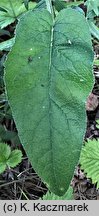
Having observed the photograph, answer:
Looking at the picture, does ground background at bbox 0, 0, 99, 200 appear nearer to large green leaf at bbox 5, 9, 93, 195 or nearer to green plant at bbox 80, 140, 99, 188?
green plant at bbox 80, 140, 99, 188

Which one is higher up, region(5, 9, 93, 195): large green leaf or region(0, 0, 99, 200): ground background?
region(5, 9, 93, 195): large green leaf

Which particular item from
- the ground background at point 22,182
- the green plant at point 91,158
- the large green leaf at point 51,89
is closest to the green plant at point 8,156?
the ground background at point 22,182

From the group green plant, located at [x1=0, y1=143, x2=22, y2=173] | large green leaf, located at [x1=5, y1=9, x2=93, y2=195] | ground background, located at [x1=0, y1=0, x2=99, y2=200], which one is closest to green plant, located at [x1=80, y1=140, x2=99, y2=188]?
ground background, located at [x1=0, y1=0, x2=99, y2=200]

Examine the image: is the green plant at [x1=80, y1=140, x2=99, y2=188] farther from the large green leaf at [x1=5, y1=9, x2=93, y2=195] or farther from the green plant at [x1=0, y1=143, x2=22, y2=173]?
the large green leaf at [x1=5, y1=9, x2=93, y2=195]

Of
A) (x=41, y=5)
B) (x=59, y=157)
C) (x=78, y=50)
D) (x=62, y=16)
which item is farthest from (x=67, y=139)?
(x=41, y=5)

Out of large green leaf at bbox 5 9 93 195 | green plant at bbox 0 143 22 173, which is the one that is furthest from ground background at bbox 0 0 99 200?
large green leaf at bbox 5 9 93 195

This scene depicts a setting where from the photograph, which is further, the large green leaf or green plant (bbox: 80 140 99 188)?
green plant (bbox: 80 140 99 188)

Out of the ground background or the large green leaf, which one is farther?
the ground background

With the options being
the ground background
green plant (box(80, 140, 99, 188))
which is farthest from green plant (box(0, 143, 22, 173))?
green plant (box(80, 140, 99, 188))
